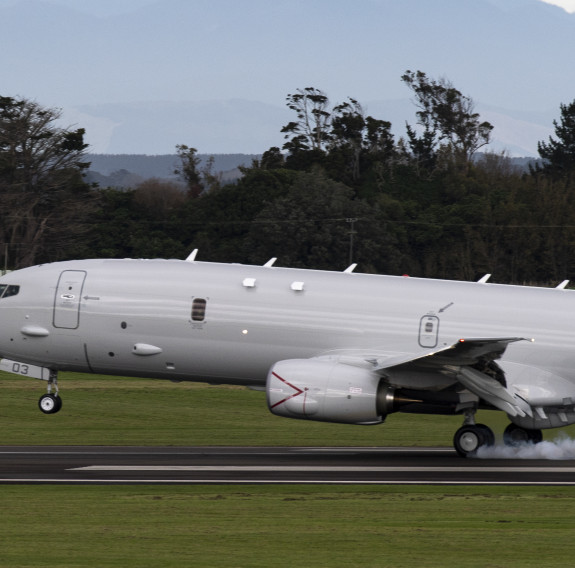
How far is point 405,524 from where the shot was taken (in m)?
17.2

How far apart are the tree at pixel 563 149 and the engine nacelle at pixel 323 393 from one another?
123619 mm

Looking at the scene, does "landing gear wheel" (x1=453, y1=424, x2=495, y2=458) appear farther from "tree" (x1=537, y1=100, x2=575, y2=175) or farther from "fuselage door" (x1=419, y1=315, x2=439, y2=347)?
"tree" (x1=537, y1=100, x2=575, y2=175)

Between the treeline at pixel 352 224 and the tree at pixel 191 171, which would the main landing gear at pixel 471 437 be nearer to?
the treeline at pixel 352 224

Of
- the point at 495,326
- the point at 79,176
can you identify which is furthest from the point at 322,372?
the point at 79,176

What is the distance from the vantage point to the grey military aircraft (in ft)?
85.0

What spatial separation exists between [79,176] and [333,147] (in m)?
41.9

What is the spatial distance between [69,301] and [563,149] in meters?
128

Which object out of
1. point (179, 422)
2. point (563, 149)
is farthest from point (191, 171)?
point (179, 422)

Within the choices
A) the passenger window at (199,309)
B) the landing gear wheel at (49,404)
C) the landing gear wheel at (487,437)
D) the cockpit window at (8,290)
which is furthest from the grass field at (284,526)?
the cockpit window at (8,290)

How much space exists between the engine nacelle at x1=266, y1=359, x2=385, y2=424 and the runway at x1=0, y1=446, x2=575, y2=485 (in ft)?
3.72

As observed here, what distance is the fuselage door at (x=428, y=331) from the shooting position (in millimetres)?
26562

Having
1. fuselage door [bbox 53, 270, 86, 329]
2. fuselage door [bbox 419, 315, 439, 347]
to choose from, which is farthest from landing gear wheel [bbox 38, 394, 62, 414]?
fuselage door [bbox 419, 315, 439, 347]

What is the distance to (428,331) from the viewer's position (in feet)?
87.3

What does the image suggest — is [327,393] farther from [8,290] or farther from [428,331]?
[8,290]
